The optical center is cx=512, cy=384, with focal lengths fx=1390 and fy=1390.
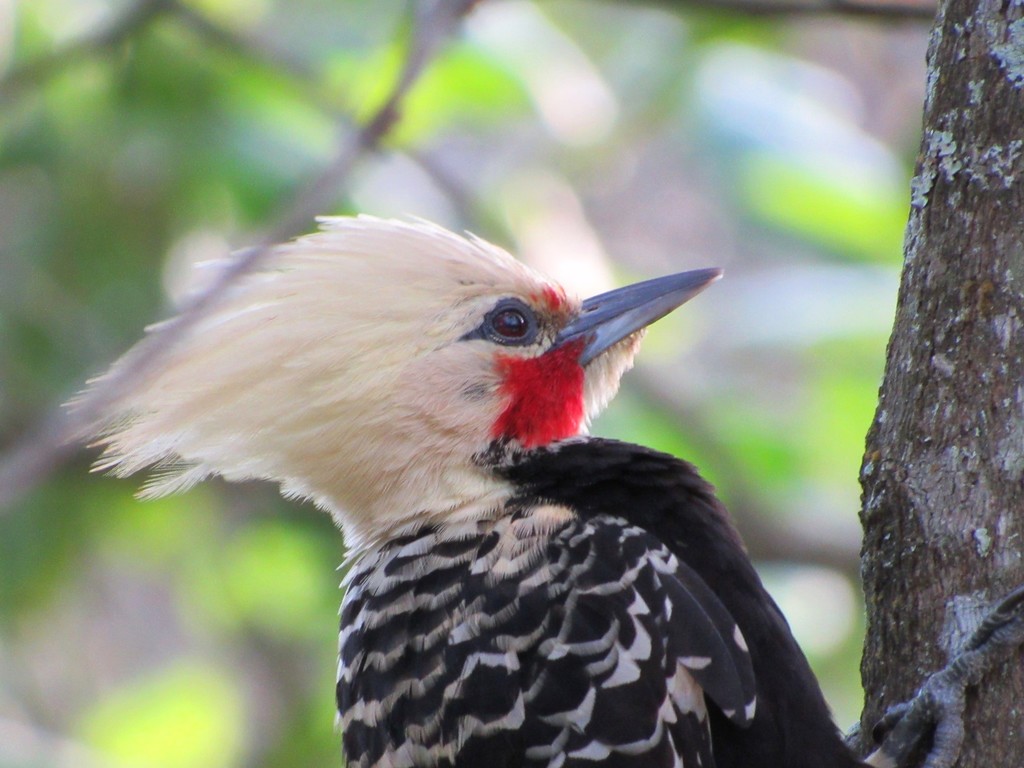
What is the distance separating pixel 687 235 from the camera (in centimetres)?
1202

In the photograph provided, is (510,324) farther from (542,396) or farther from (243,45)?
(243,45)

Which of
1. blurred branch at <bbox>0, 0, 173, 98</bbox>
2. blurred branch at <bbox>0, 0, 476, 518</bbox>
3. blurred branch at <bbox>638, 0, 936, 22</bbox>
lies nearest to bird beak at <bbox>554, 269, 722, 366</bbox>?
blurred branch at <bbox>638, 0, 936, 22</bbox>

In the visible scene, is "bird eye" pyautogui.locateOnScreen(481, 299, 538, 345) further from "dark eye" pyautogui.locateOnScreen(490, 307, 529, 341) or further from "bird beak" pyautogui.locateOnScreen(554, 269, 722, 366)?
"bird beak" pyautogui.locateOnScreen(554, 269, 722, 366)

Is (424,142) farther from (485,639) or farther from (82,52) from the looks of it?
(485,639)

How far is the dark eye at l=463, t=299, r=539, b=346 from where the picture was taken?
13.3 feet

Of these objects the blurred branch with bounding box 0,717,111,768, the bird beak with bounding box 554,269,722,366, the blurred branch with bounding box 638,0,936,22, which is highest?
the blurred branch with bounding box 638,0,936,22

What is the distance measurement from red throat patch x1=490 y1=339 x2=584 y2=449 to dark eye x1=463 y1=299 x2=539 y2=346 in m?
0.06

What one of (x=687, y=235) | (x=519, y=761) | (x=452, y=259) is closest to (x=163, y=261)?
(x=452, y=259)

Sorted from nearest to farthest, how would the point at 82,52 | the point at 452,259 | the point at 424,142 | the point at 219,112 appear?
the point at 452,259 → the point at 82,52 → the point at 219,112 → the point at 424,142

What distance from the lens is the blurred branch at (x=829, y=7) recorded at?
16.7ft

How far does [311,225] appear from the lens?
5.80m

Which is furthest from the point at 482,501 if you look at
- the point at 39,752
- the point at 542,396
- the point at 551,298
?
the point at 39,752

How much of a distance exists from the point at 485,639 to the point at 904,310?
1.22 meters

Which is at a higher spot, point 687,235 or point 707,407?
point 687,235
